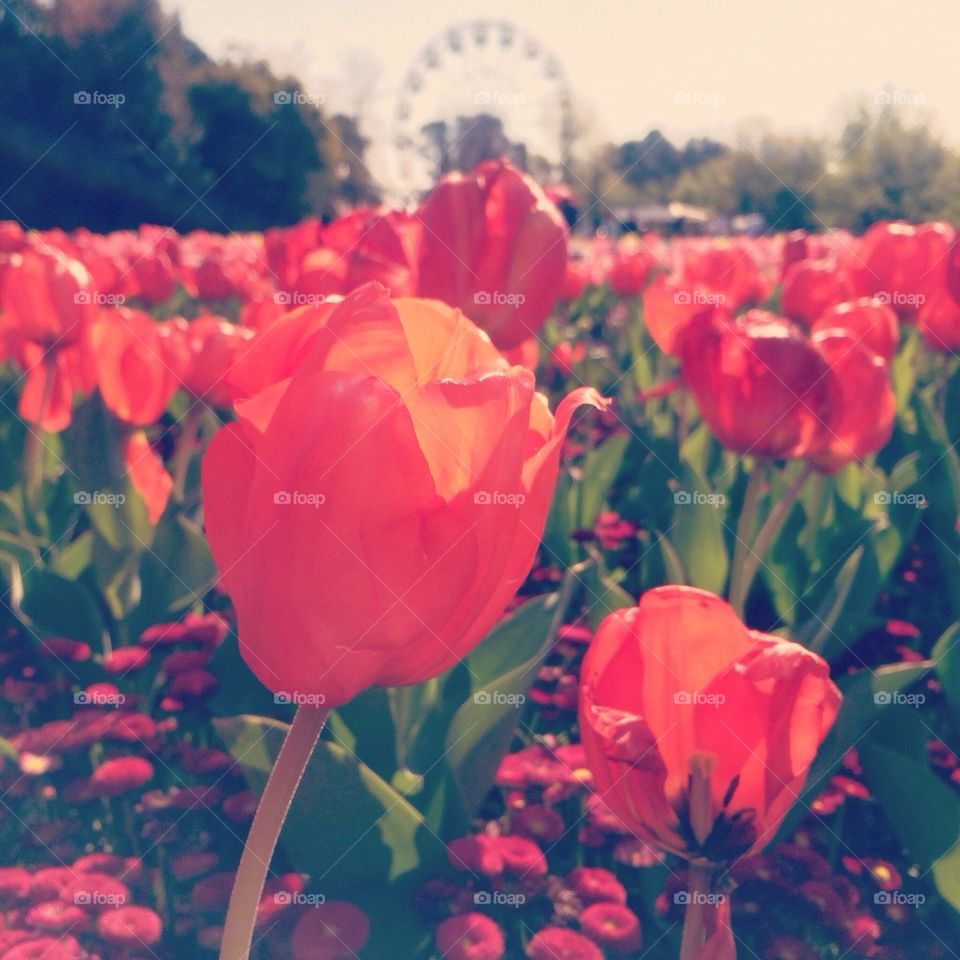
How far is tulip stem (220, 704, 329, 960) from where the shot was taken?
55 cm

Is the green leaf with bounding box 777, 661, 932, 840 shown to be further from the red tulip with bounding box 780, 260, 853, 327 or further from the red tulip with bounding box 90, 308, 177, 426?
the red tulip with bounding box 780, 260, 853, 327

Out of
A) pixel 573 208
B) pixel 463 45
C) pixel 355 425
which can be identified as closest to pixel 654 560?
pixel 573 208

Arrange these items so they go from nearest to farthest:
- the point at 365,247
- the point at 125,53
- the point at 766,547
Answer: the point at 365,247, the point at 766,547, the point at 125,53

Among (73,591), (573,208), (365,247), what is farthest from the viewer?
(573,208)

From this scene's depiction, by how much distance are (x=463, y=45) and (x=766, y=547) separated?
20538mm

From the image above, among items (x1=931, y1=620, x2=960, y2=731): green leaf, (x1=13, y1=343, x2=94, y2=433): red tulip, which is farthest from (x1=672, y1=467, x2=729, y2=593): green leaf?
(x1=13, y1=343, x2=94, y2=433): red tulip

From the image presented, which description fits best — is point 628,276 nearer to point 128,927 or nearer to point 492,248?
point 492,248

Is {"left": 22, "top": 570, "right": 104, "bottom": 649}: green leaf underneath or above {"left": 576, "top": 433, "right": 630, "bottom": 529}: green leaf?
underneath

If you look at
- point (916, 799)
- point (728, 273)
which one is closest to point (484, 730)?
point (916, 799)

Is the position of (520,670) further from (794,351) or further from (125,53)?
(125,53)

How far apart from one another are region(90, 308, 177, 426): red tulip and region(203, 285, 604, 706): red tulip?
4.38 feet

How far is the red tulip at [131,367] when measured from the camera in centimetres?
180

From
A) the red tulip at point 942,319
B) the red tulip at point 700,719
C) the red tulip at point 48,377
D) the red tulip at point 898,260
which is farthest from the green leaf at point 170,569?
the red tulip at point 898,260

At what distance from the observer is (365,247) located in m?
1.43
